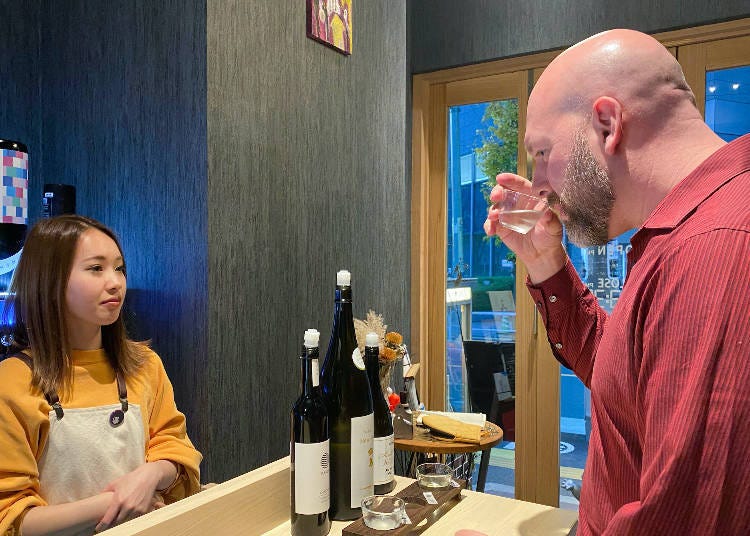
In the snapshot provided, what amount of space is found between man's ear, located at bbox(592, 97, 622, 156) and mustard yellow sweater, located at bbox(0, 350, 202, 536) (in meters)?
1.29

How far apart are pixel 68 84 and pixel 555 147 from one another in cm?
189

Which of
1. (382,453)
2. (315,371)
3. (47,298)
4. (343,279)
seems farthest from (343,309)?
(47,298)

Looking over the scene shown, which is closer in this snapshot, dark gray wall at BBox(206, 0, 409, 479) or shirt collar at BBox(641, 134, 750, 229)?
shirt collar at BBox(641, 134, 750, 229)

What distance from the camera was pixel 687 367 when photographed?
0.70 metres

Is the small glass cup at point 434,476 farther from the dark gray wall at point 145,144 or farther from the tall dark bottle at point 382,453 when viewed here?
the dark gray wall at point 145,144

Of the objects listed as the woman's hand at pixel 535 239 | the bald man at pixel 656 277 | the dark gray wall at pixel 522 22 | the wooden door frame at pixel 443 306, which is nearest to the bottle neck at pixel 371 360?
the woman's hand at pixel 535 239

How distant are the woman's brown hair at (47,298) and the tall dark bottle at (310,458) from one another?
0.77 metres

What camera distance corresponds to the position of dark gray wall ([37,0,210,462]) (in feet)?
6.66

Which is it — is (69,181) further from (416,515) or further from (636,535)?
(636,535)

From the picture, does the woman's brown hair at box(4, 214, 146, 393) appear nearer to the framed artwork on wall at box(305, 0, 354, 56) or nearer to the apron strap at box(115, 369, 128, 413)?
the apron strap at box(115, 369, 128, 413)

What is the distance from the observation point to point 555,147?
1.06m

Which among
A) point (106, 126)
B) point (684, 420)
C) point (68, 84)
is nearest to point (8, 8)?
point (68, 84)

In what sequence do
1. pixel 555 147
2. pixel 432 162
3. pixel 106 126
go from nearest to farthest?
pixel 555 147
pixel 106 126
pixel 432 162

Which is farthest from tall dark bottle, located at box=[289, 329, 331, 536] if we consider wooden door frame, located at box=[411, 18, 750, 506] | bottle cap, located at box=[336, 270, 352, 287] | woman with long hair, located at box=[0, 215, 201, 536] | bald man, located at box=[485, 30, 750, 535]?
wooden door frame, located at box=[411, 18, 750, 506]
